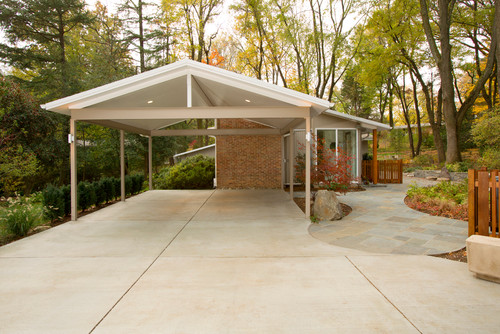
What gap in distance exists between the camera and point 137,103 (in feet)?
26.1

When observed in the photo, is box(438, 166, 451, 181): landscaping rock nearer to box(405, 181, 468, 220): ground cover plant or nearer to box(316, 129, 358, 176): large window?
box(316, 129, 358, 176): large window

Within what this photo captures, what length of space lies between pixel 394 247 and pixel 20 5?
721 inches

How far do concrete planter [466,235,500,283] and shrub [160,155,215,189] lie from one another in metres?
11.6

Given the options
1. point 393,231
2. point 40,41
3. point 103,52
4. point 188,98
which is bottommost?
point 393,231

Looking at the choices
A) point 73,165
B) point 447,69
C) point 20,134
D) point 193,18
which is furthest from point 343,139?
point 193,18

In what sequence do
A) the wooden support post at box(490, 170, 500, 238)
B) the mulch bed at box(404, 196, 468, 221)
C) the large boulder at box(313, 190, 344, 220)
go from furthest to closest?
the large boulder at box(313, 190, 344, 220), the mulch bed at box(404, 196, 468, 221), the wooden support post at box(490, 170, 500, 238)

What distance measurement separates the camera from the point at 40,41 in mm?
14797

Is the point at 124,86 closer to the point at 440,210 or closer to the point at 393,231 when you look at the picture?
the point at 393,231

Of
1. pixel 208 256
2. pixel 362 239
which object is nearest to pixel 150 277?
pixel 208 256

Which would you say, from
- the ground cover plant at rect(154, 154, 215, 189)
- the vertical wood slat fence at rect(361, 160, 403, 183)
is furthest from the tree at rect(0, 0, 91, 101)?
the vertical wood slat fence at rect(361, 160, 403, 183)

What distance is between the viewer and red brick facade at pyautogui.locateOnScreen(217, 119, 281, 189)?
42.3 ft

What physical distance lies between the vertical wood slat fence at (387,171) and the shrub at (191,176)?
285 inches

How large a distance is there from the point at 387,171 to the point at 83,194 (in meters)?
12.5

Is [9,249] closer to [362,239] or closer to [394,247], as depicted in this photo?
[362,239]
